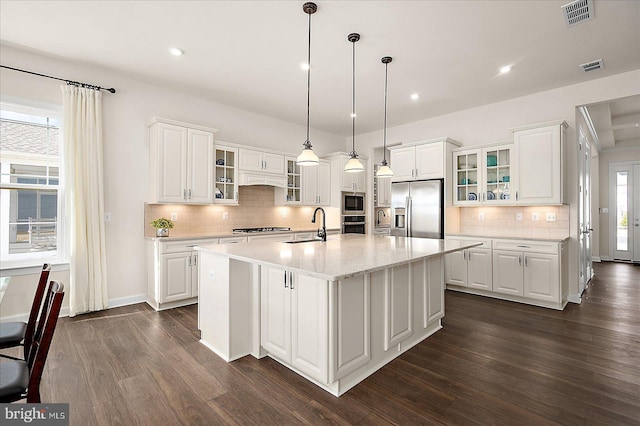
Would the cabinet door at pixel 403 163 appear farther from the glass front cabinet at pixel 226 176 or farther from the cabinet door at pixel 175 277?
the cabinet door at pixel 175 277

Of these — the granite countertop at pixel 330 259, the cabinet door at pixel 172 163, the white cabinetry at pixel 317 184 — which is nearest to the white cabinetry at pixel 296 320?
the granite countertop at pixel 330 259

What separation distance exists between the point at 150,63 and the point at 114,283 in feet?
9.23

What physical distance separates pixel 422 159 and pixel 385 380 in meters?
3.90

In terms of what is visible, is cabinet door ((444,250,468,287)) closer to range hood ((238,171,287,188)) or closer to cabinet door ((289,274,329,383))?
range hood ((238,171,287,188))

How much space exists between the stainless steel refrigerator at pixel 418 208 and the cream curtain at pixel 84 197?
4.47 meters

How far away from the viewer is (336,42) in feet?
10.5

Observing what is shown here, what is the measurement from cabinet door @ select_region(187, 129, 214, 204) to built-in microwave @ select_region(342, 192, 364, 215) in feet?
9.17

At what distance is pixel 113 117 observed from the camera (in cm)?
404

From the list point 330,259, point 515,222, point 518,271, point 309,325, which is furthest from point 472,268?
point 309,325

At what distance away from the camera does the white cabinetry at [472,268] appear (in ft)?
15.0

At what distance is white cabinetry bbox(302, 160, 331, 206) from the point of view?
591 centimetres

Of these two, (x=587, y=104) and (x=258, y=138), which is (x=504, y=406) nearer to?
(x=587, y=104)

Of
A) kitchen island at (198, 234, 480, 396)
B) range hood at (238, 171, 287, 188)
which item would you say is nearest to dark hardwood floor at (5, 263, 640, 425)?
kitchen island at (198, 234, 480, 396)

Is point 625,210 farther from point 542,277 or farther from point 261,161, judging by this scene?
point 261,161
